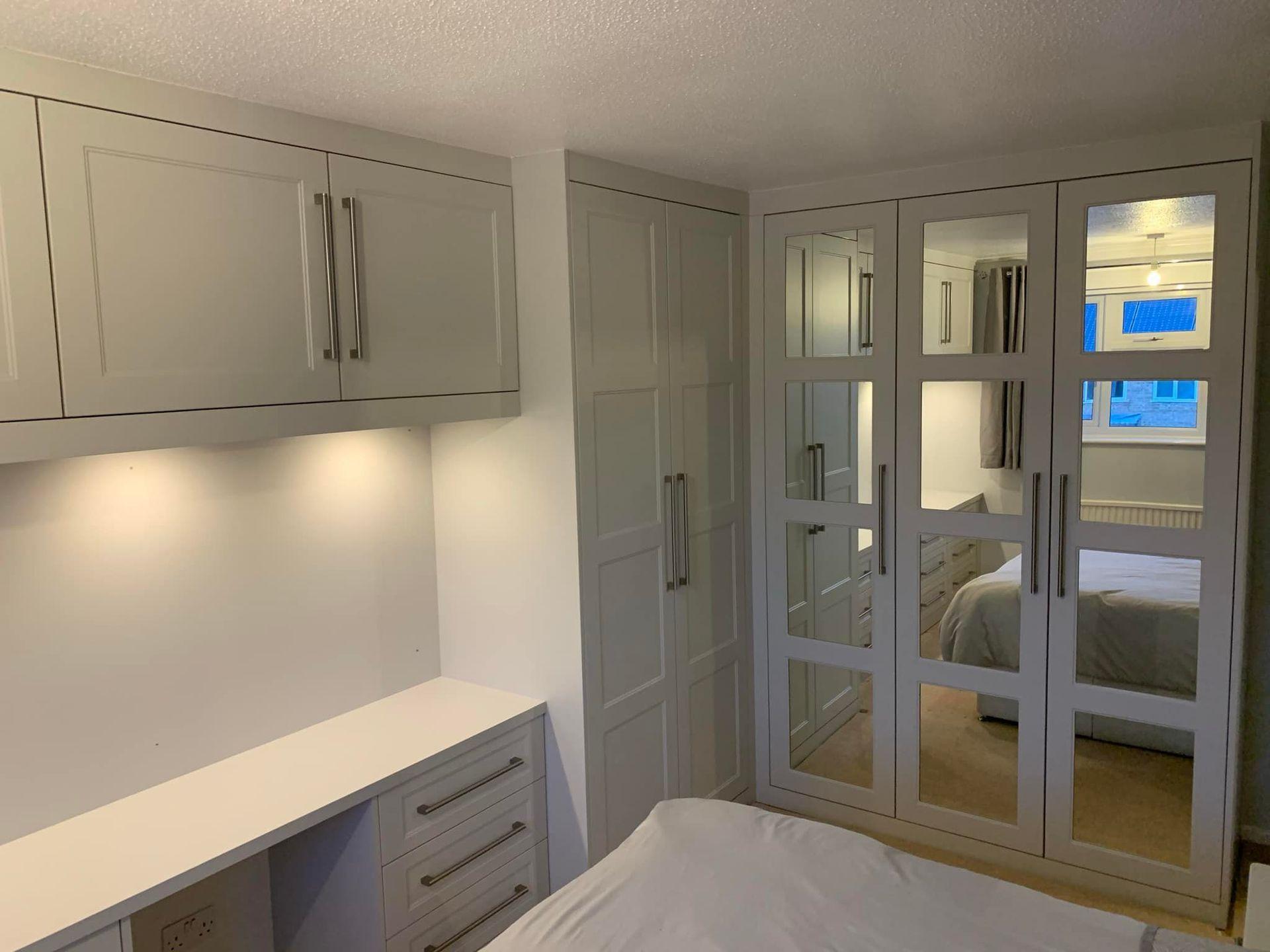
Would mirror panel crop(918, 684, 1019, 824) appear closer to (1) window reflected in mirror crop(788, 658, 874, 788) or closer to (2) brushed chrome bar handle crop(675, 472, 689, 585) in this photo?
(1) window reflected in mirror crop(788, 658, 874, 788)

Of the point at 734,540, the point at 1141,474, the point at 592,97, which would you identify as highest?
the point at 592,97

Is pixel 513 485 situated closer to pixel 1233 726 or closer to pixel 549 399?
pixel 549 399

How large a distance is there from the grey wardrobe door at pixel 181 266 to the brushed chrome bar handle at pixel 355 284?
7 centimetres

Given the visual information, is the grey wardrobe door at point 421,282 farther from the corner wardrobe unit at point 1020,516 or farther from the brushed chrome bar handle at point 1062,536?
the brushed chrome bar handle at point 1062,536

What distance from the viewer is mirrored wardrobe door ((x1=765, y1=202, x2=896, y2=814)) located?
10.9 ft

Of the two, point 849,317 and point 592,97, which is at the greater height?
point 592,97

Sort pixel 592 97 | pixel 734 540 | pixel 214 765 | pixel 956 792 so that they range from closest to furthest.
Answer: pixel 592 97 → pixel 214 765 → pixel 956 792 → pixel 734 540

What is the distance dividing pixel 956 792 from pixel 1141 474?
1281 mm

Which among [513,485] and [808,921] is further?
[513,485]

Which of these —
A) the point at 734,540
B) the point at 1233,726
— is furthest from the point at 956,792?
the point at 734,540

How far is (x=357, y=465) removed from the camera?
2859mm

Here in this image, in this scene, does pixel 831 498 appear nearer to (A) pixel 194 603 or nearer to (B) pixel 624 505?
(B) pixel 624 505

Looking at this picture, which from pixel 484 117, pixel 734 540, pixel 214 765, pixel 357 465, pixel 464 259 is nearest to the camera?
pixel 484 117

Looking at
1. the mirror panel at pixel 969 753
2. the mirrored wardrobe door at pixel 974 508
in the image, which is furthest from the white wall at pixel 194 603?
the mirror panel at pixel 969 753
